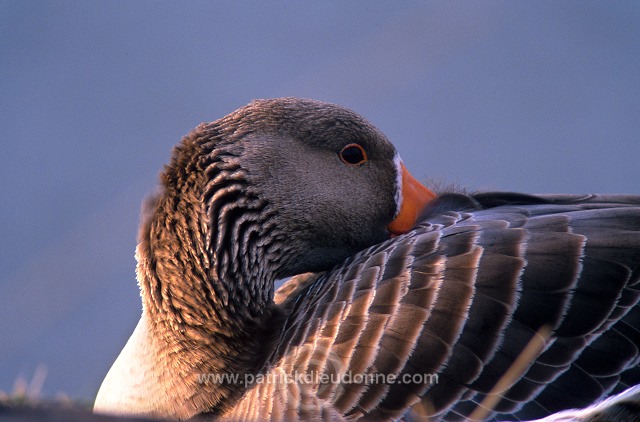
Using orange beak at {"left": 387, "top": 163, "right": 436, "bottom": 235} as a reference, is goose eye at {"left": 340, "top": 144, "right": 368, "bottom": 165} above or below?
above

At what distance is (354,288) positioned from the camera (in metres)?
2.72

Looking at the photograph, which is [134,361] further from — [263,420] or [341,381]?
[341,381]

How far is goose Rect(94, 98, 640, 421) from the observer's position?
8.12 feet

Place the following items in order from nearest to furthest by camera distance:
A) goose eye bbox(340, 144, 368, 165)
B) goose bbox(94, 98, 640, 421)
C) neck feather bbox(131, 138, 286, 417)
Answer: goose bbox(94, 98, 640, 421)
neck feather bbox(131, 138, 286, 417)
goose eye bbox(340, 144, 368, 165)

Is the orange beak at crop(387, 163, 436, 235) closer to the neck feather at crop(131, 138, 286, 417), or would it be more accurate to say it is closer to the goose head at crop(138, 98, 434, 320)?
the goose head at crop(138, 98, 434, 320)

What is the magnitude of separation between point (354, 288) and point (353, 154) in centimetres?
79

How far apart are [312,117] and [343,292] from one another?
0.88 m

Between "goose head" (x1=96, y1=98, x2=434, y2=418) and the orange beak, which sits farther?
the orange beak

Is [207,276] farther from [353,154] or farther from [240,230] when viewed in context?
[353,154]

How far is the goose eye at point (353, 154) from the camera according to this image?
3.29 m

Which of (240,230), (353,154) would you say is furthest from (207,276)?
(353,154)

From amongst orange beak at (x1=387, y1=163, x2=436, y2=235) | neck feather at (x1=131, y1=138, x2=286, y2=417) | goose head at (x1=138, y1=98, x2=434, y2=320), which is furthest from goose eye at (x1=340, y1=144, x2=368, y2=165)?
neck feather at (x1=131, y1=138, x2=286, y2=417)

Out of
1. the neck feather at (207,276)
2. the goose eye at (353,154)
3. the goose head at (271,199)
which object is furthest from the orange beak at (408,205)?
the neck feather at (207,276)

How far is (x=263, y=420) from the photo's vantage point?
257cm
